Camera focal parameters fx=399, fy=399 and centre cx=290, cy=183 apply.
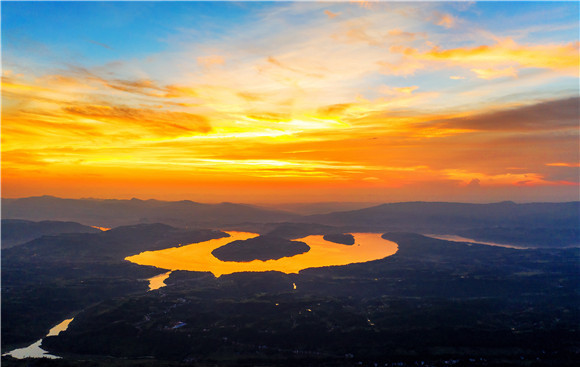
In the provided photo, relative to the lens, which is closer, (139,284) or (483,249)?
(139,284)

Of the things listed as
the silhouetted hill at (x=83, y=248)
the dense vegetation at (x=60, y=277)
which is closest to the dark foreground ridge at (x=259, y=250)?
the dense vegetation at (x=60, y=277)

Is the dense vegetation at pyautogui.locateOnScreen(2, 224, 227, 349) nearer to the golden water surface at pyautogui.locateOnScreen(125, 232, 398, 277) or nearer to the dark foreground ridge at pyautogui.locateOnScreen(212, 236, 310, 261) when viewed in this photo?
the golden water surface at pyautogui.locateOnScreen(125, 232, 398, 277)

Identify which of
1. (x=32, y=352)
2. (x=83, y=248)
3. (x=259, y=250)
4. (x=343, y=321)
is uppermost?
(x=343, y=321)

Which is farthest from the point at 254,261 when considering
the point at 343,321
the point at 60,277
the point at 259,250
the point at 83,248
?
the point at 343,321

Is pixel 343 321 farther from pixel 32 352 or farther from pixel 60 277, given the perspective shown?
pixel 60 277

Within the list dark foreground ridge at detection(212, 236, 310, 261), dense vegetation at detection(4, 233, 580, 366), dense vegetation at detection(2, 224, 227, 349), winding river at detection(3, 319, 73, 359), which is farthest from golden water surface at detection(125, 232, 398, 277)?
winding river at detection(3, 319, 73, 359)

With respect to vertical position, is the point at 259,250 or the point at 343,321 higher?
the point at 343,321

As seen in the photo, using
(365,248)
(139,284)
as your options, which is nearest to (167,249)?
(139,284)

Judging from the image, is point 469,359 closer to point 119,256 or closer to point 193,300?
point 193,300
